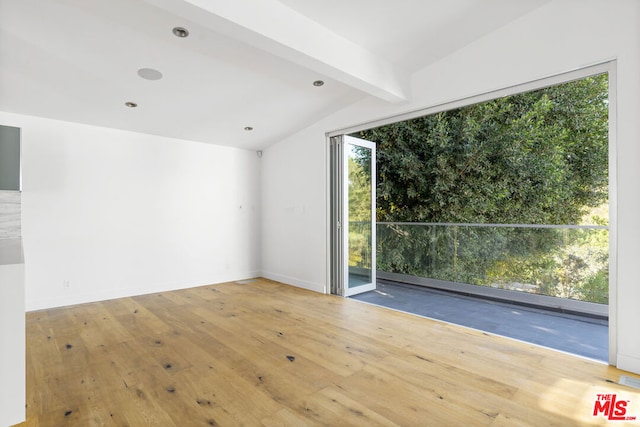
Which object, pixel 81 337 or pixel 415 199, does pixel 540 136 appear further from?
pixel 81 337

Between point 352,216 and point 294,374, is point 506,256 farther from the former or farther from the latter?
point 294,374

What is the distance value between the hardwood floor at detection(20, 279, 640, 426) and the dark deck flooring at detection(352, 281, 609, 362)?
0.31 m

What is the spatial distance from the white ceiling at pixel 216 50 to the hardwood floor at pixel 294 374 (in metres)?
2.45

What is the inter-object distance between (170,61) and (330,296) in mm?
3410

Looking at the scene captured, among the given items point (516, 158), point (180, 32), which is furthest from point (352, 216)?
point (180, 32)

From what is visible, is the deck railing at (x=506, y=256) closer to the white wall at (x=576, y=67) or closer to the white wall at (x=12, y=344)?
the white wall at (x=576, y=67)

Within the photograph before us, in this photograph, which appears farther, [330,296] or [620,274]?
[330,296]

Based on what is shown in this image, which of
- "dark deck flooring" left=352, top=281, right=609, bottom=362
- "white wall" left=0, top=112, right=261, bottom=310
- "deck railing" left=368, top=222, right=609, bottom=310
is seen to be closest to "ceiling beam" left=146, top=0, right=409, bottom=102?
"deck railing" left=368, top=222, right=609, bottom=310

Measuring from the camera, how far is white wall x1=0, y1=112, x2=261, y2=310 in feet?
12.8

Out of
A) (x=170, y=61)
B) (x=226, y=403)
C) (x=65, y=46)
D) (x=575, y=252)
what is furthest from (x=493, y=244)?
(x=65, y=46)

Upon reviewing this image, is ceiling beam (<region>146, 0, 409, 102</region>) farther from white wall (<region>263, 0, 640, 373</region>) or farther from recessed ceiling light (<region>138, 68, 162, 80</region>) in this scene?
recessed ceiling light (<region>138, 68, 162, 80</region>)

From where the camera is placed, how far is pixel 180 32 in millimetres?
2631

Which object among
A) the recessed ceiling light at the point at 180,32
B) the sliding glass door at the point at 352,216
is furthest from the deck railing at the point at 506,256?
the recessed ceiling light at the point at 180,32

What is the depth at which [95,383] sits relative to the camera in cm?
223
